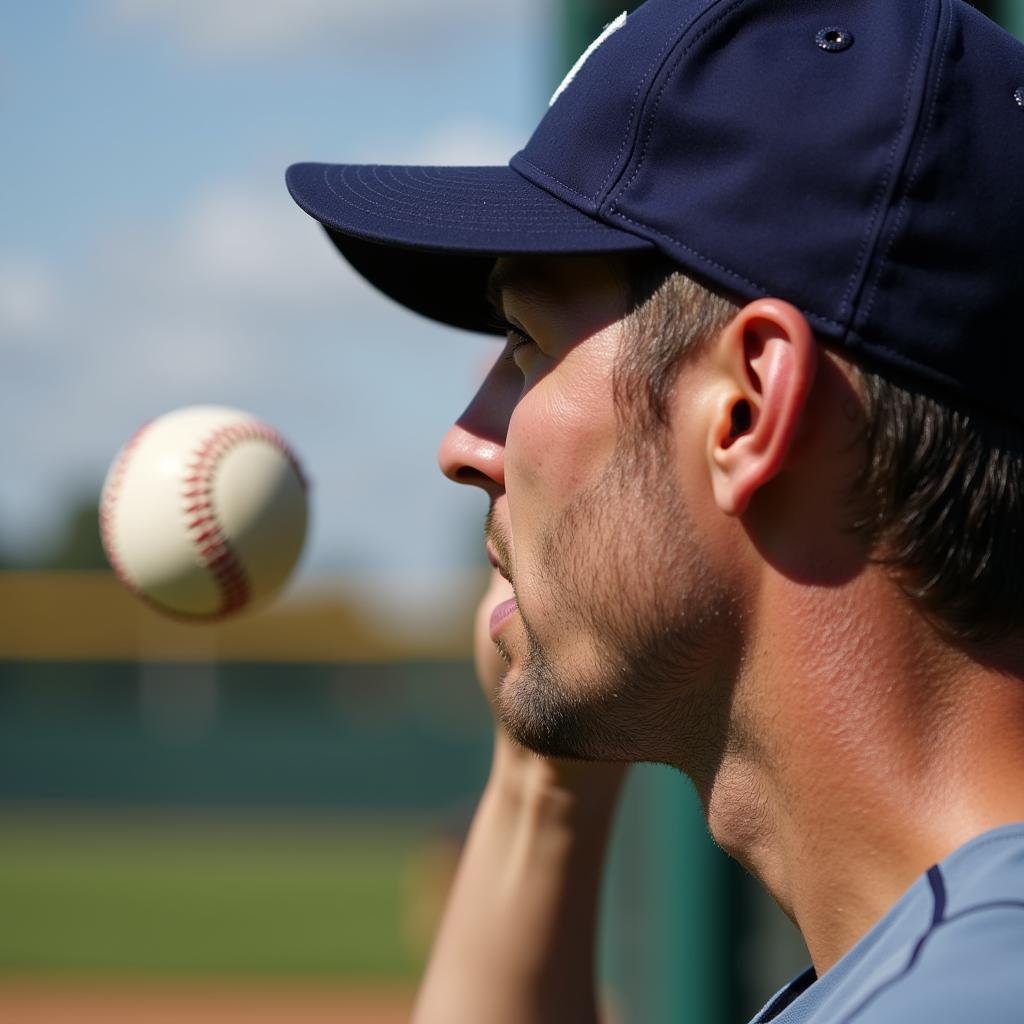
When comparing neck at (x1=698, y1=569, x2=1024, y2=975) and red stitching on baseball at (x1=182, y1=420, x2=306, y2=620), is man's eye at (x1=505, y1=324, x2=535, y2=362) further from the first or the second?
red stitching on baseball at (x1=182, y1=420, x2=306, y2=620)

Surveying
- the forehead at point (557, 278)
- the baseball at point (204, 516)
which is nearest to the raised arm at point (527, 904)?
the forehead at point (557, 278)

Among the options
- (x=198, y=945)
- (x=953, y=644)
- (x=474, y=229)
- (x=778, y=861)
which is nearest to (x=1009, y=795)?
(x=953, y=644)

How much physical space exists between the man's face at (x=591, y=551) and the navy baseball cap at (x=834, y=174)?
0.10m

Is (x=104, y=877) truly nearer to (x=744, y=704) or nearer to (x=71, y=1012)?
(x=71, y=1012)

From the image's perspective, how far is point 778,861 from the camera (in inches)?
61.5

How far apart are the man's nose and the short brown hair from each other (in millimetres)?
400

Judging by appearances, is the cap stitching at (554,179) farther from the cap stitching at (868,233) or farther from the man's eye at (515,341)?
the cap stitching at (868,233)

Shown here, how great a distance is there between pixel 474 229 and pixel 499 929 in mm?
1128

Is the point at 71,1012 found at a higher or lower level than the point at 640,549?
lower

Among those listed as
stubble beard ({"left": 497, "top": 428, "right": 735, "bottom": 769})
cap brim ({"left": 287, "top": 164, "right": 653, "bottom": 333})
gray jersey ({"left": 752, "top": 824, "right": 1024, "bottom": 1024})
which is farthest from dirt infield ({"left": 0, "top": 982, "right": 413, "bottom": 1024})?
gray jersey ({"left": 752, "top": 824, "right": 1024, "bottom": 1024})

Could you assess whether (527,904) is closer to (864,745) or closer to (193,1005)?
(864,745)

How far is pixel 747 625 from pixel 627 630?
0.13 meters

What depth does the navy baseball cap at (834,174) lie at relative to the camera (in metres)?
1.42

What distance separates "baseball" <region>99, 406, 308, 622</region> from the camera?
304 centimetres
